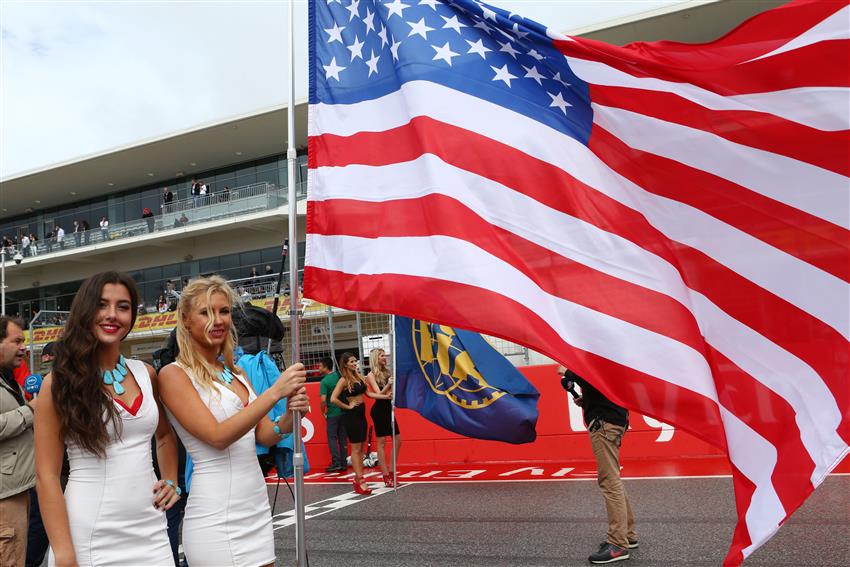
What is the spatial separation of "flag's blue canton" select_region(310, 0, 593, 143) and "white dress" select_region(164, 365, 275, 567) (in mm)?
1858

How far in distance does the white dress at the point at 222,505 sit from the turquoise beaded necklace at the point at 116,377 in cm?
28

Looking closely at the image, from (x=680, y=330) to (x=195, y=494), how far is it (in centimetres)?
213

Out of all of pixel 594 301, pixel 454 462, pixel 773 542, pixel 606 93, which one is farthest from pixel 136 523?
pixel 454 462

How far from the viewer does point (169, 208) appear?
36375 millimetres

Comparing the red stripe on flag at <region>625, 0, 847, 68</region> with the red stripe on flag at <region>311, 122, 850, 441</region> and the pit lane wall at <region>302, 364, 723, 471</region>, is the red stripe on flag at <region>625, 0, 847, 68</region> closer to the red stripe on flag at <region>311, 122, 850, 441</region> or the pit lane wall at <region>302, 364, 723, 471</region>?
the red stripe on flag at <region>311, 122, 850, 441</region>

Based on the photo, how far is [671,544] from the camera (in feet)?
Answer: 19.4

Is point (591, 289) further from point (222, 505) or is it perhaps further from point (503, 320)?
point (222, 505)

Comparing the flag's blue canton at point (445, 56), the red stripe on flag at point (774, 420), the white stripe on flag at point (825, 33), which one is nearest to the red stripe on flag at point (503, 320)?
the red stripe on flag at point (774, 420)

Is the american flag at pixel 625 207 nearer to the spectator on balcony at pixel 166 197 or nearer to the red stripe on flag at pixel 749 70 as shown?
the red stripe on flag at pixel 749 70

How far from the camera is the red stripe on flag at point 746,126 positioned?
3.33 m

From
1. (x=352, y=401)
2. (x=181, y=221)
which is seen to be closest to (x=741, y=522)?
(x=352, y=401)

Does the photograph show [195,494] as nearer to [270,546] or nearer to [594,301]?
[270,546]

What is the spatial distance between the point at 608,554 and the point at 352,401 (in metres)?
5.83

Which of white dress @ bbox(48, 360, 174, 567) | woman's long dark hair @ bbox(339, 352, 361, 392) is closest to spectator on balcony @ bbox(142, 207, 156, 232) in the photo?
woman's long dark hair @ bbox(339, 352, 361, 392)
